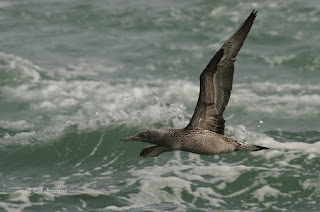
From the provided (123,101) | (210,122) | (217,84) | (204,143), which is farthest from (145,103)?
(217,84)

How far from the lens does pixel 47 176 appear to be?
1547 centimetres

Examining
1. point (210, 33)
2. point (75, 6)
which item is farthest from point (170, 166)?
Answer: point (75, 6)

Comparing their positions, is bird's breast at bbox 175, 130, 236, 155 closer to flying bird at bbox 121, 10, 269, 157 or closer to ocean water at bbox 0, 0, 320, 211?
flying bird at bbox 121, 10, 269, 157

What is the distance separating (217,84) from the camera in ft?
36.7

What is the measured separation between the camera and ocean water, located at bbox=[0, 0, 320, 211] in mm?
14234

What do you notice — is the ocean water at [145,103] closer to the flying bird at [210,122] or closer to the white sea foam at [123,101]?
the white sea foam at [123,101]

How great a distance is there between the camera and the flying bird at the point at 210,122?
1099cm

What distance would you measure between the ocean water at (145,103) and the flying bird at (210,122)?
7.66ft

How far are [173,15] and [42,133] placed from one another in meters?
7.94

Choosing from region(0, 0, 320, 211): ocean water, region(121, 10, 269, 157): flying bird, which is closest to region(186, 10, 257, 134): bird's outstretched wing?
region(121, 10, 269, 157): flying bird

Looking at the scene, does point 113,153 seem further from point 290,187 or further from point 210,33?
point 210,33

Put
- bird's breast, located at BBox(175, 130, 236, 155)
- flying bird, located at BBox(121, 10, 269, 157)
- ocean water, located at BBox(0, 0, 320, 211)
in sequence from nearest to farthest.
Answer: flying bird, located at BBox(121, 10, 269, 157) → bird's breast, located at BBox(175, 130, 236, 155) → ocean water, located at BBox(0, 0, 320, 211)

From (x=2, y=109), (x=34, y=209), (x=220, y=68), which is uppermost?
(x=220, y=68)

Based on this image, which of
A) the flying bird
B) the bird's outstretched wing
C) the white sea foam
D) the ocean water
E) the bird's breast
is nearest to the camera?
the bird's outstretched wing
